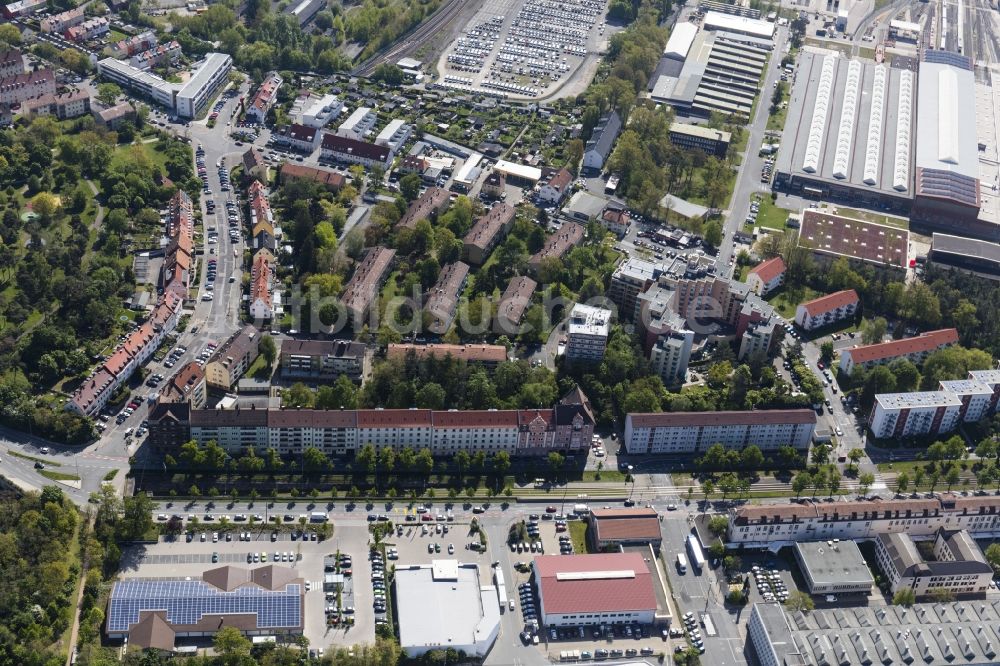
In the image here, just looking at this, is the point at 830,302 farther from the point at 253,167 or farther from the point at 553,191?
the point at 253,167

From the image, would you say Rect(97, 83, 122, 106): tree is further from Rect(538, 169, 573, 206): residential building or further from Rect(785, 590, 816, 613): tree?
Rect(785, 590, 816, 613): tree

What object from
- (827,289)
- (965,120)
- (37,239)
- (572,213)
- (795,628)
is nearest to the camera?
(795,628)

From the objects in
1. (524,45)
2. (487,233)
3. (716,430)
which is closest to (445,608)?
(716,430)

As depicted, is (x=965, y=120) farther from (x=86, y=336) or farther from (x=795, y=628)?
(x=86, y=336)

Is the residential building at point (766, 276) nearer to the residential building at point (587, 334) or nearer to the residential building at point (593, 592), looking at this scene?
the residential building at point (587, 334)

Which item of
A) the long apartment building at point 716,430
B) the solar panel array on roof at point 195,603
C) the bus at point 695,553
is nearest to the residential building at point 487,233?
the long apartment building at point 716,430

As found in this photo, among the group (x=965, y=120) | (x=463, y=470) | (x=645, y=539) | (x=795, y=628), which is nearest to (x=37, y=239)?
(x=463, y=470)

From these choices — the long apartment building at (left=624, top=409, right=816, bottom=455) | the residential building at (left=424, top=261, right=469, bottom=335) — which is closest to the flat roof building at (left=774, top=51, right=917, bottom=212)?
the residential building at (left=424, top=261, right=469, bottom=335)
